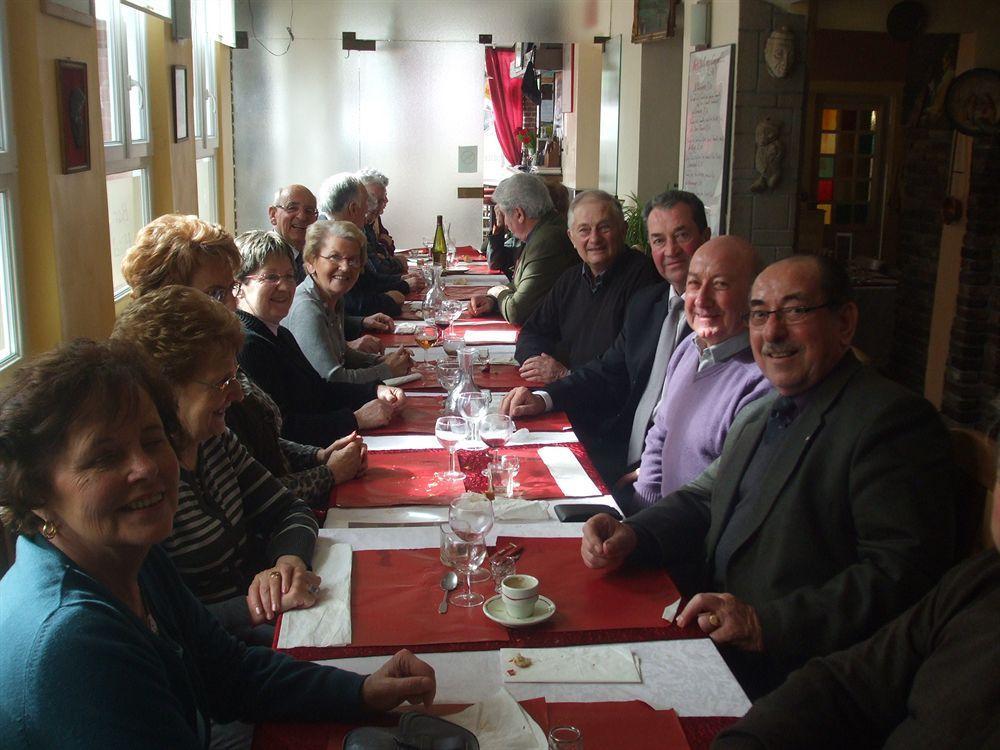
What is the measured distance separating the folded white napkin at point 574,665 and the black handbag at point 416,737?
A: 0.21 m

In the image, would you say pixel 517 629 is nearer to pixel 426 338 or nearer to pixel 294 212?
pixel 426 338

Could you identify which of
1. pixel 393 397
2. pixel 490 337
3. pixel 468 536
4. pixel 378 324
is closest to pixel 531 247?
pixel 490 337

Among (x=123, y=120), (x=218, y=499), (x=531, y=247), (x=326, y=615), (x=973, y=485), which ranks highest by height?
(x=123, y=120)

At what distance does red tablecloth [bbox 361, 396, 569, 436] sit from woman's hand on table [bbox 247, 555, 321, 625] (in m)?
1.15

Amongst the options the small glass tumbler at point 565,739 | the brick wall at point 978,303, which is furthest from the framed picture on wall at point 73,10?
the brick wall at point 978,303

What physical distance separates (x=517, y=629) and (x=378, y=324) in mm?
3275

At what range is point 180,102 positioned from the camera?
18.0 feet

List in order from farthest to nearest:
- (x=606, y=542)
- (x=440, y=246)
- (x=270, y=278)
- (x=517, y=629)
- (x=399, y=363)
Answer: (x=440, y=246) < (x=399, y=363) < (x=270, y=278) < (x=606, y=542) < (x=517, y=629)

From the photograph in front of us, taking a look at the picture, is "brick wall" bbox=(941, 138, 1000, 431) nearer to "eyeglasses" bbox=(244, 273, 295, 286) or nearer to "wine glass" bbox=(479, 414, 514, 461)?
"wine glass" bbox=(479, 414, 514, 461)

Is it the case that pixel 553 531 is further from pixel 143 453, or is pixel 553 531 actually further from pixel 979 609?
pixel 143 453

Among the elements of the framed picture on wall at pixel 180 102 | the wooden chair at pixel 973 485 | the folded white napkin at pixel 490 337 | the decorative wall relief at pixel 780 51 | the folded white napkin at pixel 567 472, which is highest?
the decorative wall relief at pixel 780 51

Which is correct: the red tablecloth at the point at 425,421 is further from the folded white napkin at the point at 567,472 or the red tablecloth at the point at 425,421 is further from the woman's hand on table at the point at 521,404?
the folded white napkin at the point at 567,472

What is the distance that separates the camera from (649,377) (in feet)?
11.4

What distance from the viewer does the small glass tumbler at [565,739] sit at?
1253 mm
